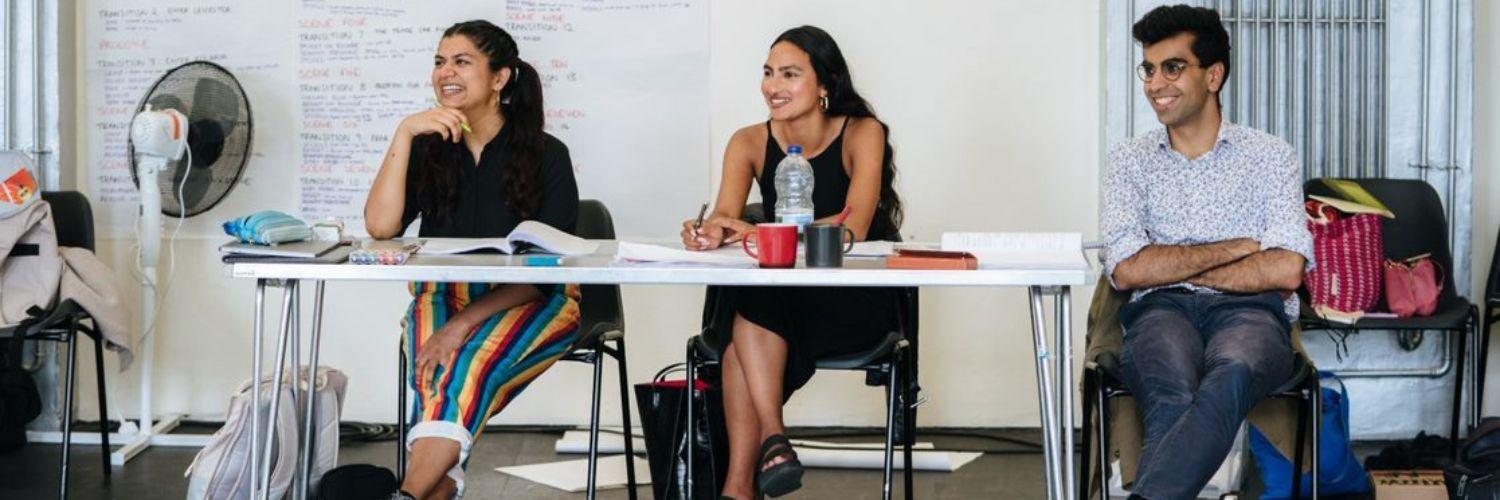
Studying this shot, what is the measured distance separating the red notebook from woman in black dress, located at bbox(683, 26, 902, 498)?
1.62ft

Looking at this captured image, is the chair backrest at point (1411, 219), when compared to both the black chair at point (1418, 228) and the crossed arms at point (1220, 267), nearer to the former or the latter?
the black chair at point (1418, 228)

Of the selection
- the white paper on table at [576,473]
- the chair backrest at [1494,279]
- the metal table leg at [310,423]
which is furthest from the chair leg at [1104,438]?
the chair backrest at [1494,279]

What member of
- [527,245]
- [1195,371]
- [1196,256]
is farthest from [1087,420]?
[527,245]

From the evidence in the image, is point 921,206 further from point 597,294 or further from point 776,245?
point 776,245

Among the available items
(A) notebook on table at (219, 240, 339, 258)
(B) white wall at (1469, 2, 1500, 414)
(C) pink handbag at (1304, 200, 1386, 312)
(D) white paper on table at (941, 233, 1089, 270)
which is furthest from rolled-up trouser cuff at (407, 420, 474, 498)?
(B) white wall at (1469, 2, 1500, 414)

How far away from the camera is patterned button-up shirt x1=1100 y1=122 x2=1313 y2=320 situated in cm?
331

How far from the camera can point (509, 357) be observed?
10.6 feet

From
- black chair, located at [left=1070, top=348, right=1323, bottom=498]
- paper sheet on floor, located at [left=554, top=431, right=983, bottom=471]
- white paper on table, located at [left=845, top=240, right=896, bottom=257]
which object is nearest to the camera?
white paper on table, located at [left=845, top=240, right=896, bottom=257]

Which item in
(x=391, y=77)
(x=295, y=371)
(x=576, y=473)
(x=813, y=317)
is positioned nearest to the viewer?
(x=295, y=371)

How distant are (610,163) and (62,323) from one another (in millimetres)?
1547

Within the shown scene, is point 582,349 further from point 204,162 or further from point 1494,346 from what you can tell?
point 1494,346

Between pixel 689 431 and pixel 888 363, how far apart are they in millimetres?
421

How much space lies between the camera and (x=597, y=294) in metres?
3.65

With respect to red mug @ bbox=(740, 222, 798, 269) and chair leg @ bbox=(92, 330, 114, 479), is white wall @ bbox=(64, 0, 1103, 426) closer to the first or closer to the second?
chair leg @ bbox=(92, 330, 114, 479)
